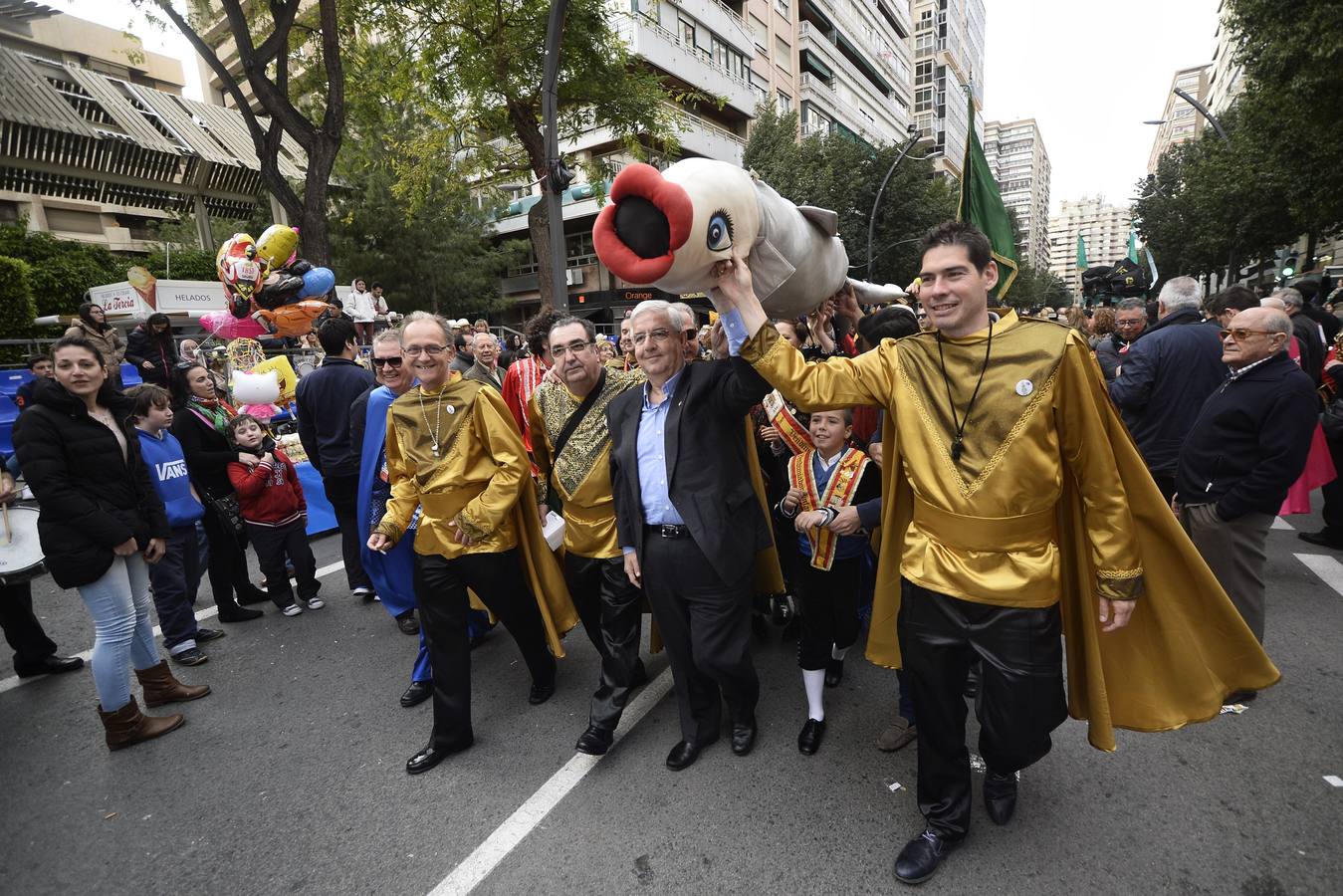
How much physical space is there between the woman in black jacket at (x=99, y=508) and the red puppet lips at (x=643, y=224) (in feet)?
9.67

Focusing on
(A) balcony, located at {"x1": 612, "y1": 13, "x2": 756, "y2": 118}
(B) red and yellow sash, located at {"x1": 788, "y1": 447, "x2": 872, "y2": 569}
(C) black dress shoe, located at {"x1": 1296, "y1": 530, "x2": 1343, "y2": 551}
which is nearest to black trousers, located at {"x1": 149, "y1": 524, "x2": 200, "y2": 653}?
(B) red and yellow sash, located at {"x1": 788, "y1": 447, "x2": 872, "y2": 569}

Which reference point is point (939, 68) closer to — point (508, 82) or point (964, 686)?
point (508, 82)

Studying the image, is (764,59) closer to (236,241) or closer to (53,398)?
(236,241)

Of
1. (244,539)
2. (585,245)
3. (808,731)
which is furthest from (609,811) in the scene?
(585,245)

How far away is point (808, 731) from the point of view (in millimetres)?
2969

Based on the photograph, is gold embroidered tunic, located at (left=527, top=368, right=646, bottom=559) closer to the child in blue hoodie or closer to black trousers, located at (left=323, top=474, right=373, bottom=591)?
black trousers, located at (left=323, top=474, right=373, bottom=591)

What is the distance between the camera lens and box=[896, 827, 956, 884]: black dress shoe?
7.24 feet

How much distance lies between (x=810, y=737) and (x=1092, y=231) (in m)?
215

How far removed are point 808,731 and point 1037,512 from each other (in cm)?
152

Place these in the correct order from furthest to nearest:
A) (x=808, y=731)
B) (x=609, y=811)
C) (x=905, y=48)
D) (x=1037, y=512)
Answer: (x=905, y=48)
(x=808, y=731)
(x=609, y=811)
(x=1037, y=512)

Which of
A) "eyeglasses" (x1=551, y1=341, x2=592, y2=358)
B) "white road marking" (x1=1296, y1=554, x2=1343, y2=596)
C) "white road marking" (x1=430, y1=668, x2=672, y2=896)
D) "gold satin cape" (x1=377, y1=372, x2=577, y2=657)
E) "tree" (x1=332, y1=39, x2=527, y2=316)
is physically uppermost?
"tree" (x1=332, y1=39, x2=527, y2=316)

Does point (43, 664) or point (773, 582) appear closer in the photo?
point (773, 582)

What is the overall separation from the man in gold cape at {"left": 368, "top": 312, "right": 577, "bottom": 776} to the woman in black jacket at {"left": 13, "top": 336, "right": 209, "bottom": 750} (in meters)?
1.32

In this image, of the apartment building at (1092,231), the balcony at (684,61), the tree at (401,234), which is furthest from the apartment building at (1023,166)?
the tree at (401,234)
